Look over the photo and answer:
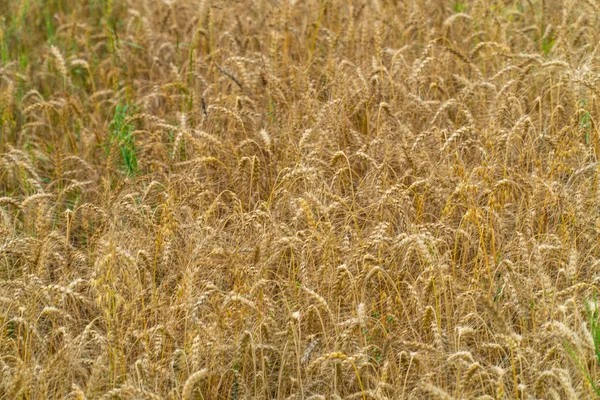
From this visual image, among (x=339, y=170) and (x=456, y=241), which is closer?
(x=456, y=241)

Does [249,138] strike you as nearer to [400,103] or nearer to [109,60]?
[400,103]

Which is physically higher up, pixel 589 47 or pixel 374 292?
pixel 589 47

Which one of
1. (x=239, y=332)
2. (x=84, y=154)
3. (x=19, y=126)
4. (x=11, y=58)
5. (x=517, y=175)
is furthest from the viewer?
(x=11, y=58)

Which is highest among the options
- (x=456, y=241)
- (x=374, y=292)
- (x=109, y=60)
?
(x=109, y=60)

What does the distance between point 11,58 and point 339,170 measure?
249 cm

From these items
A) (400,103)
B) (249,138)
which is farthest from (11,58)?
(400,103)

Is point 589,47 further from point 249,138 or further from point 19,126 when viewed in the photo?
point 19,126

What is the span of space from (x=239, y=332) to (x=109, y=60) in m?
2.28

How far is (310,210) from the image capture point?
255 centimetres

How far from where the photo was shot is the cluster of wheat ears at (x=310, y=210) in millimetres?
2398

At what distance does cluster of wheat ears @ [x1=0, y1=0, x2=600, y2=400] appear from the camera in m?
2.40

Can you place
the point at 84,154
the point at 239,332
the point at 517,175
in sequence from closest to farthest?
the point at 239,332
the point at 517,175
the point at 84,154

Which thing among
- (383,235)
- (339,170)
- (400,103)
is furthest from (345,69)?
(383,235)

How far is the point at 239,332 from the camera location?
8.32 feet
